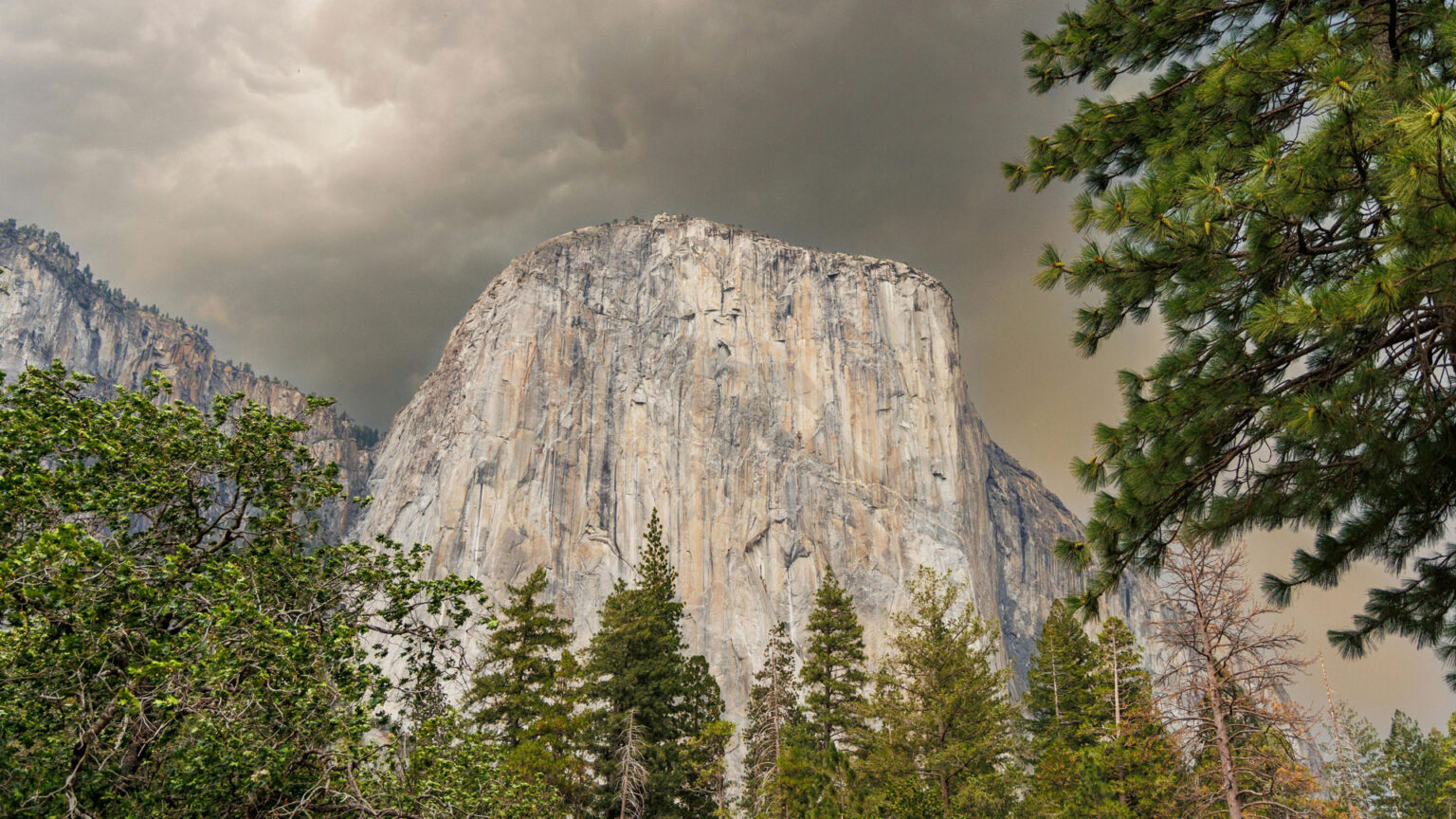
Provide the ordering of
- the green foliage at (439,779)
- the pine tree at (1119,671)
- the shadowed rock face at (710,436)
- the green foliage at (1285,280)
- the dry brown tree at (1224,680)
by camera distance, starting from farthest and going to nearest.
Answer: the shadowed rock face at (710,436), the pine tree at (1119,671), the dry brown tree at (1224,680), the green foliage at (439,779), the green foliage at (1285,280)

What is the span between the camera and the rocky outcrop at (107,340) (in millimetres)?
117562

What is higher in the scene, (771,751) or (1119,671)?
(1119,671)

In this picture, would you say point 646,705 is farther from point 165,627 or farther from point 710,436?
point 710,436

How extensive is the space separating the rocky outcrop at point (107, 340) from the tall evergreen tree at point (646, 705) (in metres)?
84.7

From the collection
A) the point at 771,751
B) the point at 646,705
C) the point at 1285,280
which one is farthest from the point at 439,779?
the point at 771,751

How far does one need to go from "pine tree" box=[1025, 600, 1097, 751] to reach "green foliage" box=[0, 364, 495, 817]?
27385 millimetres

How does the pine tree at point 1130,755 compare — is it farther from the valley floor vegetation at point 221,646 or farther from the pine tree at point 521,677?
the pine tree at point 521,677

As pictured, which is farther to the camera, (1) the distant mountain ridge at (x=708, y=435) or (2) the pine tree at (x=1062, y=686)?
(1) the distant mountain ridge at (x=708, y=435)

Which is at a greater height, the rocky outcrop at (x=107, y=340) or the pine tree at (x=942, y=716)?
the rocky outcrop at (x=107, y=340)

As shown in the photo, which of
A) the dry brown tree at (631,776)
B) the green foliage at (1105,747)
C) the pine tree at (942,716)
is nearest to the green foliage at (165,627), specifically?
the green foliage at (1105,747)

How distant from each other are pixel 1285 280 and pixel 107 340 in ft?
599

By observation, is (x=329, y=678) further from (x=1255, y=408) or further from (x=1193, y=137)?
(x=1193, y=137)

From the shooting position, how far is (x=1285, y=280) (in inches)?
203

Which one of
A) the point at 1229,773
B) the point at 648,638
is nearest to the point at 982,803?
the point at 1229,773
